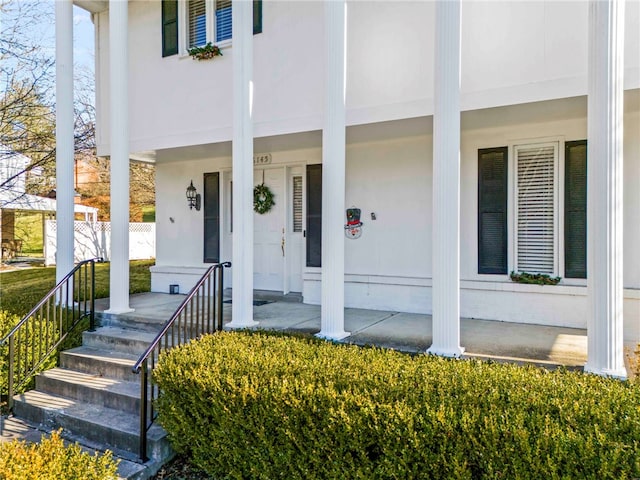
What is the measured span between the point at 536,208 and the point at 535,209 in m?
0.02

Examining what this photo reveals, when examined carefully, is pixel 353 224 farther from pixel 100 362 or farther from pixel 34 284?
pixel 34 284

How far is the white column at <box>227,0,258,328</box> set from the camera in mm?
5363

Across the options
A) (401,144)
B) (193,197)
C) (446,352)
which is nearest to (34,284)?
(193,197)

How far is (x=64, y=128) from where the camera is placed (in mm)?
6676

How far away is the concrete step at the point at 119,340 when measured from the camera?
533cm

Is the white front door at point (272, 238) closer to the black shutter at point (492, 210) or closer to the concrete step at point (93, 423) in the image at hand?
the black shutter at point (492, 210)

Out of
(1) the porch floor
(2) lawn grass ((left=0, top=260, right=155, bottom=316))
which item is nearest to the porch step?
(1) the porch floor

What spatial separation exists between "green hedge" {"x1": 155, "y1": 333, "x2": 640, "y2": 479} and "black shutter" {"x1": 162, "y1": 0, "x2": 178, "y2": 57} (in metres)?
5.76

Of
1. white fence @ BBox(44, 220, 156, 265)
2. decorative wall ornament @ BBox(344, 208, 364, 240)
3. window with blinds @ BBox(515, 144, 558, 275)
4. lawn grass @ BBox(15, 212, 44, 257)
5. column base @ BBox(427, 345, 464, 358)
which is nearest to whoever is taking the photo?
column base @ BBox(427, 345, 464, 358)

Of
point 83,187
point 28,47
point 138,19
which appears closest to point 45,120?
point 28,47

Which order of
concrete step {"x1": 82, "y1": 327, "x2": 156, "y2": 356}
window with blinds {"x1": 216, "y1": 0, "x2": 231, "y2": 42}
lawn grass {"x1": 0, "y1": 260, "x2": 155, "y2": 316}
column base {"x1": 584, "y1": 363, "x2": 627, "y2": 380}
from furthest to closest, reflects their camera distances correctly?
lawn grass {"x1": 0, "y1": 260, "x2": 155, "y2": 316}, window with blinds {"x1": 216, "y1": 0, "x2": 231, "y2": 42}, concrete step {"x1": 82, "y1": 327, "x2": 156, "y2": 356}, column base {"x1": 584, "y1": 363, "x2": 627, "y2": 380}

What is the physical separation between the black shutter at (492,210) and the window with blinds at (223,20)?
14.7 feet

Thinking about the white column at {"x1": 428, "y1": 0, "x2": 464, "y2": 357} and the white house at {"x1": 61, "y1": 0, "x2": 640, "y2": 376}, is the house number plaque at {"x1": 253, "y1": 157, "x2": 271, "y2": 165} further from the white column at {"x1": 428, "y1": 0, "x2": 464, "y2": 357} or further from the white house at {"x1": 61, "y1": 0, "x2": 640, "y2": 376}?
the white column at {"x1": 428, "y1": 0, "x2": 464, "y2": 357}

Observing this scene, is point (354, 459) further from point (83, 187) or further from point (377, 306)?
point (83, 187)
